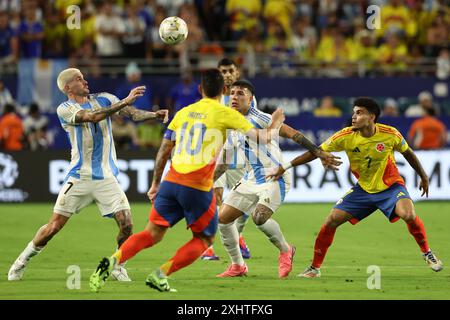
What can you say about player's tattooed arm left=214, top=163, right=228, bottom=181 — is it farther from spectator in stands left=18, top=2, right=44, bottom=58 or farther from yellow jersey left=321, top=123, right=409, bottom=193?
spectator in stands left=18, top=2, right=44, bottom=58

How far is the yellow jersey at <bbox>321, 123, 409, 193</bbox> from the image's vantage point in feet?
40.0

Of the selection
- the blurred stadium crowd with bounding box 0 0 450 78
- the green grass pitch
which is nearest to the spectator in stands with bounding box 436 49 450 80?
the blurred stadium crowd with bounding box 0 0 450 78

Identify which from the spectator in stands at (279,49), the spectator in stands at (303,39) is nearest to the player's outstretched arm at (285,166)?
the spectator in stands at (279,49)


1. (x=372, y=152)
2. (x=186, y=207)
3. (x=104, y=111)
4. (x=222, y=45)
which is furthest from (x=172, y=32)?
(x=222, y=45)

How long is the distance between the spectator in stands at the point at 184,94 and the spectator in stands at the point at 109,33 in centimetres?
207

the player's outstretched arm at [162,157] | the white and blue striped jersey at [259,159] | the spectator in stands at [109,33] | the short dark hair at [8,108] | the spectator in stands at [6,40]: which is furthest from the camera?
the spectator in stands at [109,33]

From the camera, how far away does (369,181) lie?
12.3m

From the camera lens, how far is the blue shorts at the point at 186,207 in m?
10.2

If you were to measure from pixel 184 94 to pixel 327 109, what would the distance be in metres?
3.46

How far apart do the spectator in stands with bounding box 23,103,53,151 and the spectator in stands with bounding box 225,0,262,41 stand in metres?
5.29

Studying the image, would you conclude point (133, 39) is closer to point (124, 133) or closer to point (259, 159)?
point (124, 133)

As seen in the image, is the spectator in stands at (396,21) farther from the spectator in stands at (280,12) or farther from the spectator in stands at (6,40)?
the spectator in stands at (6,40)

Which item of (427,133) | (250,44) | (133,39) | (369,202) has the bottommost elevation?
(427,133)

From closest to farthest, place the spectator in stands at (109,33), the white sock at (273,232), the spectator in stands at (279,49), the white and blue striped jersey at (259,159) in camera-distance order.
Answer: the white sock at (273,232) → the white and blue striped jersey at (259,159) → the spectator in stands at (109,33) → the spectator in stands at (279,49)
